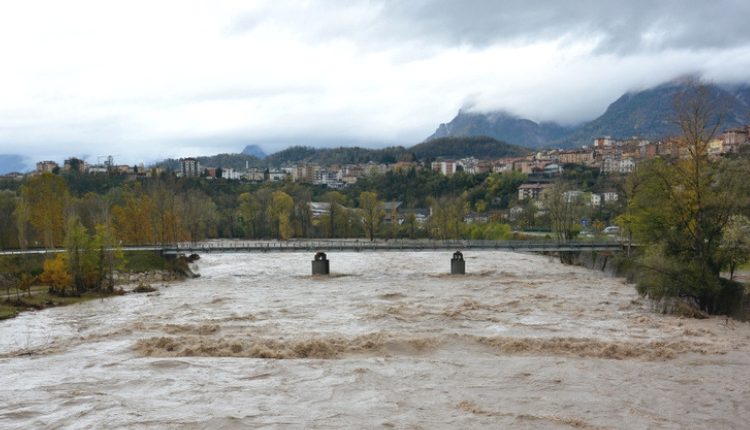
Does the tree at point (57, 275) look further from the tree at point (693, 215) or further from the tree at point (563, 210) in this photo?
the tree at point (563, 210)

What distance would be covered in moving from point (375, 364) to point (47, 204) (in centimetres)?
6346

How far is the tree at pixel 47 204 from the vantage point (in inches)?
2889

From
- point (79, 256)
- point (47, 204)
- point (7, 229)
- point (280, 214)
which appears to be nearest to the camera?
point (79, 256)

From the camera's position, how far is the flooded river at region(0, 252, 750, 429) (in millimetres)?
19969

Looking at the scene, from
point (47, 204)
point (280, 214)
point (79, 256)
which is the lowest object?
point (79, 256)

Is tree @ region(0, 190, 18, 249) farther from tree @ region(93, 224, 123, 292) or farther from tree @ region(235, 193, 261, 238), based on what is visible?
tree @ region(235, 193, 261, 238)

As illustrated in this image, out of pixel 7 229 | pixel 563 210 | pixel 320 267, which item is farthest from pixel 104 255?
pixel 563 210

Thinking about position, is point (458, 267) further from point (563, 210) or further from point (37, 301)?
point (37, 301)

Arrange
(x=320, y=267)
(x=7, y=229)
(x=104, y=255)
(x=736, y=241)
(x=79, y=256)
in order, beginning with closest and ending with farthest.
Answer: (x=736, y=241) < (x=79, y=256) < (x=104, y=255) < (x=320, y=267) < (x=7, y=229)

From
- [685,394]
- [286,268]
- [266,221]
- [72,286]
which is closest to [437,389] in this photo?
[685,394]

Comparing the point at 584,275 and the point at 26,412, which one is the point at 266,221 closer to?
the point at 584,275

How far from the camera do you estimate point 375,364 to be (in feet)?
87.1

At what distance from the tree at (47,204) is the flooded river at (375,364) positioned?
30933mm

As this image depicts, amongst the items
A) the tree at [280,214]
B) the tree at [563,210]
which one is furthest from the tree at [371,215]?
the tree at [563,210]
